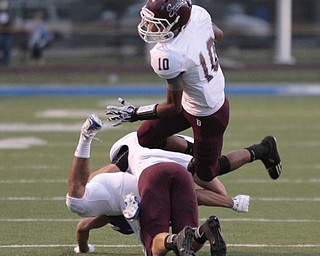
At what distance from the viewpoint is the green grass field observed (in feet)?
20.0

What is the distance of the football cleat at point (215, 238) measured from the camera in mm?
4969

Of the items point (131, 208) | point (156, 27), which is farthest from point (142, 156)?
point (156, 27)

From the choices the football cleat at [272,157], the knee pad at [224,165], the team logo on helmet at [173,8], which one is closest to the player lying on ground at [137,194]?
the team logo on helmet at [173,8]

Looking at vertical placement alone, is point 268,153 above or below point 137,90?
above

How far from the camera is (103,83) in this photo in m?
18.1

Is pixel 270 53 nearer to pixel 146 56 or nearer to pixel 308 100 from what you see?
pixel 146 56

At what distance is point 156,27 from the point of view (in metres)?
5.68

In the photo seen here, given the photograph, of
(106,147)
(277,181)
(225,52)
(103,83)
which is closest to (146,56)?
(225,52)

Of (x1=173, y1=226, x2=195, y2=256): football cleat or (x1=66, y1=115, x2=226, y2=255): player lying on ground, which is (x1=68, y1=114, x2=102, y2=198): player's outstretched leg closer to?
(x1=66, y1=115, x2=226, y2=255): player lying on ground

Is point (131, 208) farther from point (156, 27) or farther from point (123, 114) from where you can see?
point (156, 27)

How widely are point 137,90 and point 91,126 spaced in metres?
10.7

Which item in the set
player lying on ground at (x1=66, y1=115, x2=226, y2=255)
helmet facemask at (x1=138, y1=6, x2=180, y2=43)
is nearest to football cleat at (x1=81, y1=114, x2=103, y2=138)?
player lying on ground at (x1=66, y1=115, x2=226, y2=255)

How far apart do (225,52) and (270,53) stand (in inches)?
39.2

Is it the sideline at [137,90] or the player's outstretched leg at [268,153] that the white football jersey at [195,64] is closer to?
the player's outstretched leg at [268,153]
